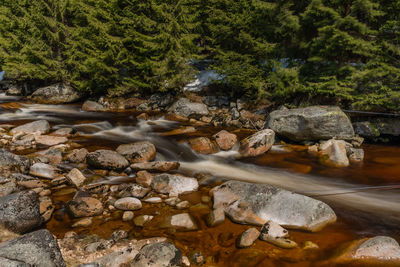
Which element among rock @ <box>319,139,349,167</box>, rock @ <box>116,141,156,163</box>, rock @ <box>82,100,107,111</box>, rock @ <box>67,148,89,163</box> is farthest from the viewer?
rock @ <box>82,100,107,111</box>

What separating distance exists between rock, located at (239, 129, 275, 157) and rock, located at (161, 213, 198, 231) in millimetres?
4280

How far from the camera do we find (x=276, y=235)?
362 centimetres

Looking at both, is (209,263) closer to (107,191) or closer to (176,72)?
(107,191)

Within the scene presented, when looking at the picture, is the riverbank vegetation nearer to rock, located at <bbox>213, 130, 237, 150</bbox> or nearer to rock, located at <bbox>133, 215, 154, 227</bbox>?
rock, located at <bbox>213, 130, 237, 150</bbox>

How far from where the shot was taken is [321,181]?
20.6 ft

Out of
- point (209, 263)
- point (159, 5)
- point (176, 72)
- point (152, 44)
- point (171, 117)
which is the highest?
point (159, 5)

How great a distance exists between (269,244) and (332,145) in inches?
219

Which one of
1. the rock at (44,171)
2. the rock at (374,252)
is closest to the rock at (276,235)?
the rock at (374,252)

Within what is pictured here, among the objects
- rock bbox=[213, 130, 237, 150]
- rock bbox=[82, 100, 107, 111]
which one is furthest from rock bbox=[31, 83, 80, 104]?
rock bbox=[213, 130, 237, 150]

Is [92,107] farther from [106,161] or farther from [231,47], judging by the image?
[106,161]

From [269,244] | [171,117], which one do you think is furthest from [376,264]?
[171,117]

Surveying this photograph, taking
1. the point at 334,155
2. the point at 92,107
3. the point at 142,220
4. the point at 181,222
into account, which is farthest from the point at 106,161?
the point at 92,107

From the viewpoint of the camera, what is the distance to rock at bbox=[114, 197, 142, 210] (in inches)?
178

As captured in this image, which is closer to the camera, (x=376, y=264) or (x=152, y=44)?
(x=376, y=264)
